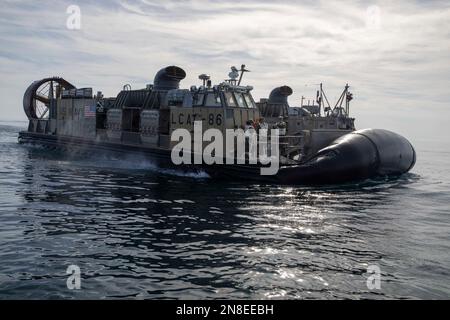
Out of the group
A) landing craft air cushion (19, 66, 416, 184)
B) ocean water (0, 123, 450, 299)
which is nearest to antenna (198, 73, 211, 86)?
landing craft air cushion (19, 66, 416, 184)

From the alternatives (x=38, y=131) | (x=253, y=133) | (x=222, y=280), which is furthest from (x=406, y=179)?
(x=38, y=131)

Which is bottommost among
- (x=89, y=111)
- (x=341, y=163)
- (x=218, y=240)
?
(x=218, y=240)

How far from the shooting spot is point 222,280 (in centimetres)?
662

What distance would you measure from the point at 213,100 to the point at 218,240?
10553mm

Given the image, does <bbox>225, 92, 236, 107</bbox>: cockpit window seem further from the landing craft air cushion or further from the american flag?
the american flag

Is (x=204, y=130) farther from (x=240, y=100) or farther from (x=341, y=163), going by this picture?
(x=341, y=163)

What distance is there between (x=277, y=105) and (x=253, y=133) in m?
17.1

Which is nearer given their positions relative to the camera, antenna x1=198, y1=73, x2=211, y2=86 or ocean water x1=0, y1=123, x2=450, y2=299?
ocean water x1=0, y1=123, x2=450, y2=299

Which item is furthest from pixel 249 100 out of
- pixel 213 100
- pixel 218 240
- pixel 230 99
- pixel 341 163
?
pixel 218 240

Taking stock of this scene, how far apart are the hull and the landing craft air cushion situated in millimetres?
37

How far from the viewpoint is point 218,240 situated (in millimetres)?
8766

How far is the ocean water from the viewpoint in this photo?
6.41 metres
